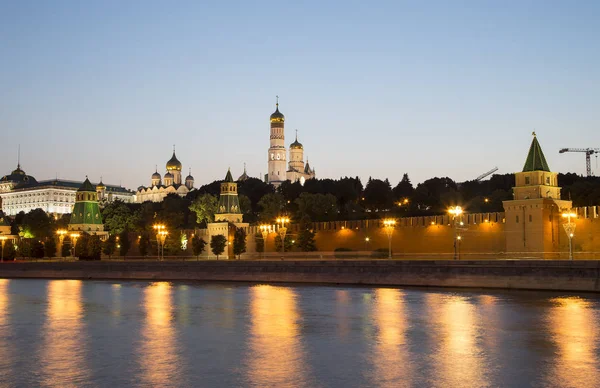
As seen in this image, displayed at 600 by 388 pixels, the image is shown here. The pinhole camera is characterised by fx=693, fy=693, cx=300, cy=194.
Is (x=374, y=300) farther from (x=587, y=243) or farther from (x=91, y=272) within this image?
(x=91, y=272)

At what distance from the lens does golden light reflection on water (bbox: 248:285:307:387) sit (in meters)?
13.9

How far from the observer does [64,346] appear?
59.4 feet

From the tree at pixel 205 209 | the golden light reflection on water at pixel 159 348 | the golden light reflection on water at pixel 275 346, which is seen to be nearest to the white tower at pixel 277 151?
the tree at pixel 205 209

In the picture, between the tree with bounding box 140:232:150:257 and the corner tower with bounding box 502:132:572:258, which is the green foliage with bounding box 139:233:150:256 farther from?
the corner tower with bounding box 502:132:572:258

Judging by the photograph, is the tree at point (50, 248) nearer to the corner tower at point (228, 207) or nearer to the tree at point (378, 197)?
the corner tower at point (228, 207)

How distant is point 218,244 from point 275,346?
46.3m

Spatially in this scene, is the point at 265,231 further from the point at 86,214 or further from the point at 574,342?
the point at 574,342

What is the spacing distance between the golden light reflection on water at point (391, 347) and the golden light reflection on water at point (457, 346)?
719 millimetres

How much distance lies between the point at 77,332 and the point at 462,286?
62.2 feet

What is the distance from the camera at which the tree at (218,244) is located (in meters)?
63.4

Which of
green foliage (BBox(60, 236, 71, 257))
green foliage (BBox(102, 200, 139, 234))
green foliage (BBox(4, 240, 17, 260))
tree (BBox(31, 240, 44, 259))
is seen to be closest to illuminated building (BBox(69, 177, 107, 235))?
green foliage (BBox(60, 236, 71, 257))

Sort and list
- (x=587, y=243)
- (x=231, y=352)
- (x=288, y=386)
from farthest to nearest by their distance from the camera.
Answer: (x=587, y=243), (x=231, y=352), (x=288, y=386)

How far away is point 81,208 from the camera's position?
3041 inches

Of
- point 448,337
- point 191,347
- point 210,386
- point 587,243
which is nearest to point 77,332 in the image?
point 191,347
